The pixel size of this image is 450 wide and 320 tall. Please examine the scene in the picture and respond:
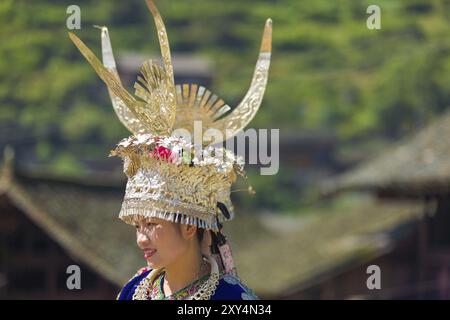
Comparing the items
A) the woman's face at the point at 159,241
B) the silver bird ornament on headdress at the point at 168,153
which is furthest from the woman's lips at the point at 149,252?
the silver bird ornament on headdress at the point at 168,153

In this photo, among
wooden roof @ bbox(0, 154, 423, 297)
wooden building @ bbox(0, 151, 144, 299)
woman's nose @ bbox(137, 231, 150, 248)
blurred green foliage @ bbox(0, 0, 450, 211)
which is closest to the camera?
woman's nose @ bbox(137, 231, 150, 248)

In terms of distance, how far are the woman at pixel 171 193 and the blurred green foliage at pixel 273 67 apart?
124ft

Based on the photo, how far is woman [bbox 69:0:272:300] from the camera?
709 centimetres

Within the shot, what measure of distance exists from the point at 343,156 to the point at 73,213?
2801cm

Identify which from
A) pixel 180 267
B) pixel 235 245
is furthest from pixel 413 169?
pixel 180 267

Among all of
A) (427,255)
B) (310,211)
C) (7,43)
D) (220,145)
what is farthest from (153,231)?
(7,43)

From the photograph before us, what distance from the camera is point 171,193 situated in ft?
23.5

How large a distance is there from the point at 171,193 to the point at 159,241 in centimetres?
26

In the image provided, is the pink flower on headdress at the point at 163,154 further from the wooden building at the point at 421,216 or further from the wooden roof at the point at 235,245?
the wooden roof at the point at 235,245

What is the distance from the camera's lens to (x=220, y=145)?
24.5 feet

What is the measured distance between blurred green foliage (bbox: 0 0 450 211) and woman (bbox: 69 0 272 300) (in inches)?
1484

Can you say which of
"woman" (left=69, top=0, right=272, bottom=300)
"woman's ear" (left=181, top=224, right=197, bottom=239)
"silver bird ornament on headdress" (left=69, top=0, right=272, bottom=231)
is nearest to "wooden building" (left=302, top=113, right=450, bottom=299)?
"silver bird ornament on headdress" (left=69, top=0, right=272, bottom=231)

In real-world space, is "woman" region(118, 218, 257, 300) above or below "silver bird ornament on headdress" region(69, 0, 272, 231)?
below

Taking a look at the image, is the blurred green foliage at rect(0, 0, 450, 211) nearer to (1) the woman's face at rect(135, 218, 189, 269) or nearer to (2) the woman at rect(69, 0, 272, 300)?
(2) the woman at rect(69, 0, 272, 300)
